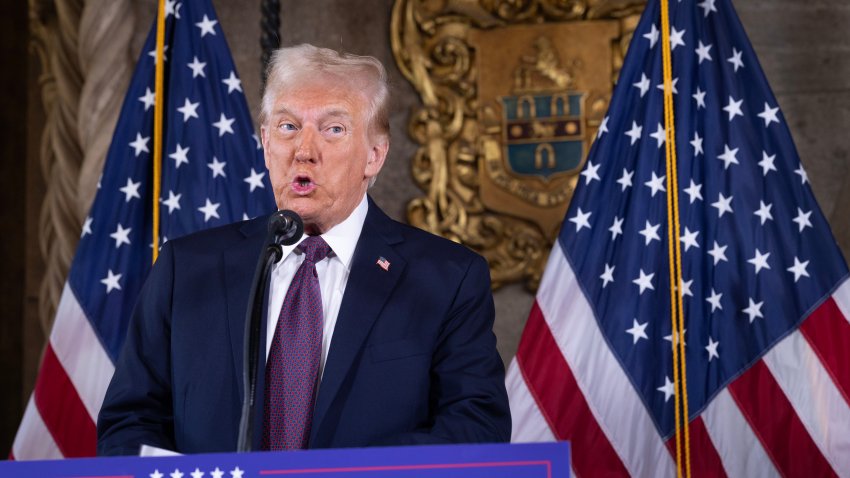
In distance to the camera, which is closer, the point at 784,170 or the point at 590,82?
the point at 784,170

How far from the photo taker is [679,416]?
3.39 meters

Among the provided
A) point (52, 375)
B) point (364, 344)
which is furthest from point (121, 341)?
point (364, 344)

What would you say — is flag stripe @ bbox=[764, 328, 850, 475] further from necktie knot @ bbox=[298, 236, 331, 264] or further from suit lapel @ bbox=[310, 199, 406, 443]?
necktie knot @ bbox=[298, 236, 331, 264]

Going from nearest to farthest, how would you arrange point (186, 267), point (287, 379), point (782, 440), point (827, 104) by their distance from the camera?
point (287, 379), point (186, 267), point (782, 440), point (827, 104)

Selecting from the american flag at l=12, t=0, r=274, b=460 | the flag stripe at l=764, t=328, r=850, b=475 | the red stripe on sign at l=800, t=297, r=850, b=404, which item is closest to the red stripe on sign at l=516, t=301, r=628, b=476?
the flag stripe at l=764, t=328, r=850, b=475

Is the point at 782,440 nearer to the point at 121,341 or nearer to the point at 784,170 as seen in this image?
the point at 784,170

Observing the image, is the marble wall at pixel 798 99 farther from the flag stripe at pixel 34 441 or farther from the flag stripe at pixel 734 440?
the flag stripe at pixel 34 441

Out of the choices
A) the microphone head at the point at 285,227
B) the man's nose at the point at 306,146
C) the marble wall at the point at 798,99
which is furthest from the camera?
the marble wall at the point at 798,99

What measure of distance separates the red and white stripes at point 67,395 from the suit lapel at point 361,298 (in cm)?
165

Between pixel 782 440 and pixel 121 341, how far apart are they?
6.83 feet

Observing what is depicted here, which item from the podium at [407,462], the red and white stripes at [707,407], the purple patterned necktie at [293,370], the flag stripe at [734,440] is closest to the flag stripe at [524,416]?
the red and white stripes at [707,407]

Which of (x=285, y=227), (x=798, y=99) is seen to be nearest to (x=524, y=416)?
(x=798, y=99)

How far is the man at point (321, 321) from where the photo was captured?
2.09 metres

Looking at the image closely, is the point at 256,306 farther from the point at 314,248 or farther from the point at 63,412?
the point at 63,412
